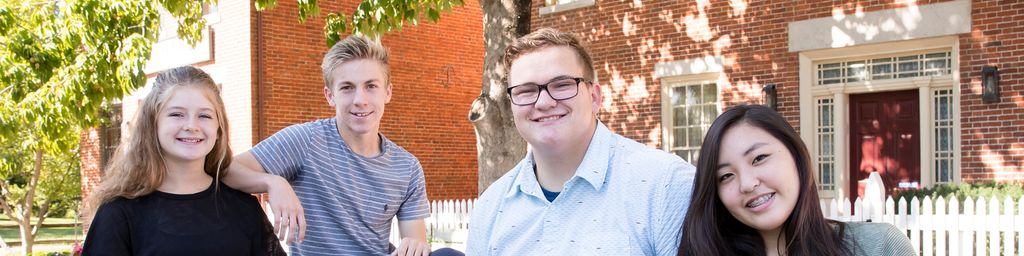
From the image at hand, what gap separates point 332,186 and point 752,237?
1678 millimetres

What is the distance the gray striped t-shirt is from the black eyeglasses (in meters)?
1.19

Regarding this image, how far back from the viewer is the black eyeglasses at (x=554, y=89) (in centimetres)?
265

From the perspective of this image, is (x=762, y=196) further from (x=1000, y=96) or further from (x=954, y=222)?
(x=1000, y=96)

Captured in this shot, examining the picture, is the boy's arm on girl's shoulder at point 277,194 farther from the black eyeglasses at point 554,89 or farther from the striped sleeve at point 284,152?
the black eyeglasses at point 554,89

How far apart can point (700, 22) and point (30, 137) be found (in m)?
10.1

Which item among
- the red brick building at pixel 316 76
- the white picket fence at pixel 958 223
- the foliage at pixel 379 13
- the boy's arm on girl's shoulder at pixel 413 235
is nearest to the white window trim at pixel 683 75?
the white picket fence at pixel 958 223

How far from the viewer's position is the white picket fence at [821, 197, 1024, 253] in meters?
7.38

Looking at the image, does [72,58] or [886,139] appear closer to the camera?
[886,139]

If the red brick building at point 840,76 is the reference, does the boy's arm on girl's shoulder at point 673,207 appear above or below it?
below

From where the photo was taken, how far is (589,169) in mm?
2688

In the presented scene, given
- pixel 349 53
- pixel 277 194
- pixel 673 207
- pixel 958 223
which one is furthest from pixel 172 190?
pixel 958 223

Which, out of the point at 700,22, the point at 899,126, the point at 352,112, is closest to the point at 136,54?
the point at 700,22

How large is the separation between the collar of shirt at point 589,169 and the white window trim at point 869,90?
7.72 meters

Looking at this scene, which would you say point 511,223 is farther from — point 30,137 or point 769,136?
point 30,137
